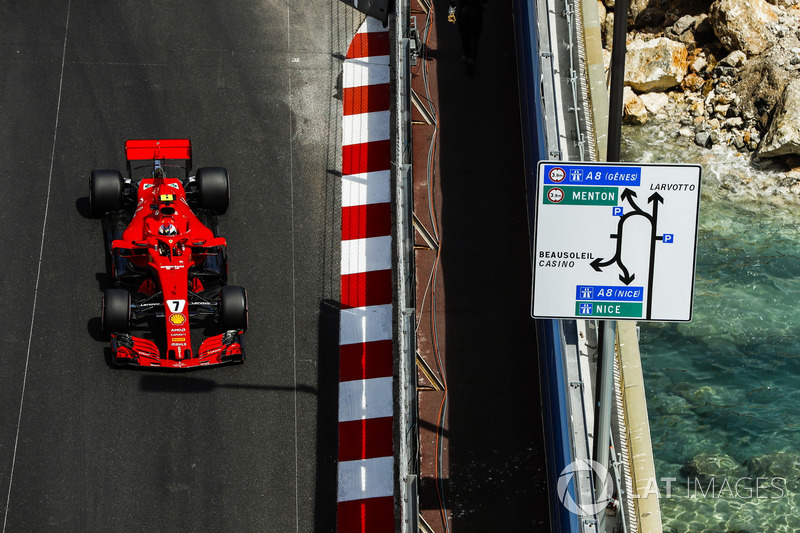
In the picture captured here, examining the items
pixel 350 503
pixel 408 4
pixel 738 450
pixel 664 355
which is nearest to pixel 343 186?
pixel 408 4

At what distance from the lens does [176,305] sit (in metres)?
13.6

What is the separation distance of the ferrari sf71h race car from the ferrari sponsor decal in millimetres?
13

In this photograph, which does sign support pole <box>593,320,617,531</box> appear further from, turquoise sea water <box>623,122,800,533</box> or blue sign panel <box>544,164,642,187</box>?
turquoise sea water <box>623,122,800,533</box>

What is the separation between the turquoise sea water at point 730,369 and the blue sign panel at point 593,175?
27.5ft

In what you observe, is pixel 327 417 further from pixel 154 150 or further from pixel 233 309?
pixel 154 150

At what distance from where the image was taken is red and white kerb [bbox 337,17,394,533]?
520 inches

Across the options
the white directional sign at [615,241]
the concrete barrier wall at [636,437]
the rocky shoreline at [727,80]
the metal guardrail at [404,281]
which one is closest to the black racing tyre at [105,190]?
the metal guardrail at [404,281]

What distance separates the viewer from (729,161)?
20.1 meters

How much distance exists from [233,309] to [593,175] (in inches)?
258

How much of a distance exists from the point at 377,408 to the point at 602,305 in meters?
5.83

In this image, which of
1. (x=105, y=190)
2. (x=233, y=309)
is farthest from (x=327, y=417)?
(x=105, y=190)

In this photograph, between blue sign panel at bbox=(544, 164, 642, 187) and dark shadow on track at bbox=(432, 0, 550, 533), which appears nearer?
blue sign panel at bbox=(544, 164, 642, 187)
